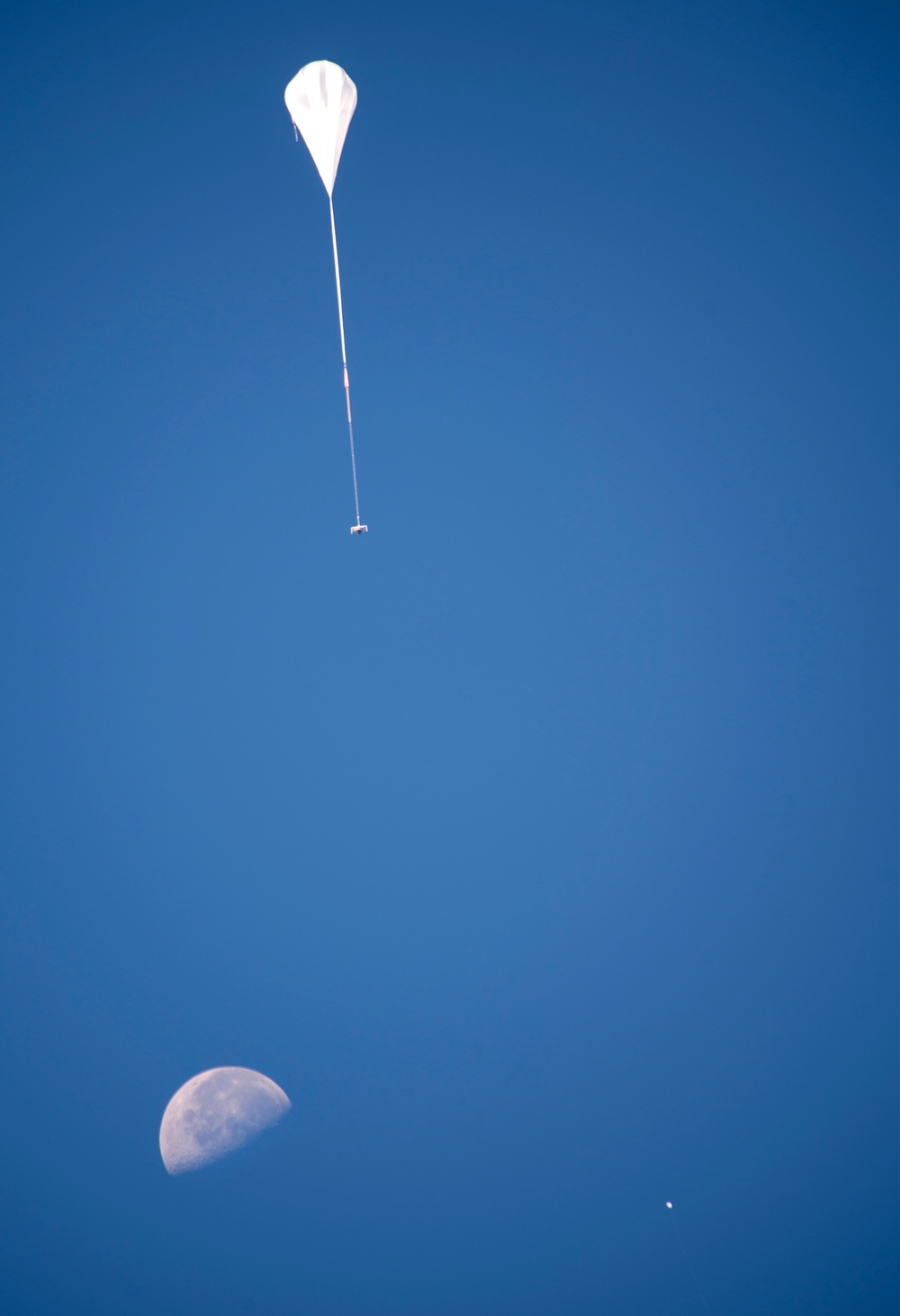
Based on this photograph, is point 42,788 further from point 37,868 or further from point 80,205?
point 80,205

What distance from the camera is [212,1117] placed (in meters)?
4.27

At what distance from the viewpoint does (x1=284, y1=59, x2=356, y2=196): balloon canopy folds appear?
3109mm

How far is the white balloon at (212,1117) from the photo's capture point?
428 centimetres

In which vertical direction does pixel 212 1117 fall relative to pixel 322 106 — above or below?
below

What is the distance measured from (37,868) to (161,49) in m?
4.39

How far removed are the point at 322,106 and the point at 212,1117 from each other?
4876mm

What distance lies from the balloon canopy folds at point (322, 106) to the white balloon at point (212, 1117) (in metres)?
4.44

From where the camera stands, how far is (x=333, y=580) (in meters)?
4.40

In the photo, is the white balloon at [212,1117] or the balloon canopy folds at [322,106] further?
the white balloon at [212,1117]

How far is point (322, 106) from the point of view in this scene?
124 inches

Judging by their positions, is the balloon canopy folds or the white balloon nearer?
the balloon canopy folds

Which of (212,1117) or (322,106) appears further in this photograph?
(212,1117)

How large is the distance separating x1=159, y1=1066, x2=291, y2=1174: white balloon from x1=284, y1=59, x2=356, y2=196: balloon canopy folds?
444cm

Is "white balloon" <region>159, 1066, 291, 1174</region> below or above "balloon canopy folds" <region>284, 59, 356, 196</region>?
below
